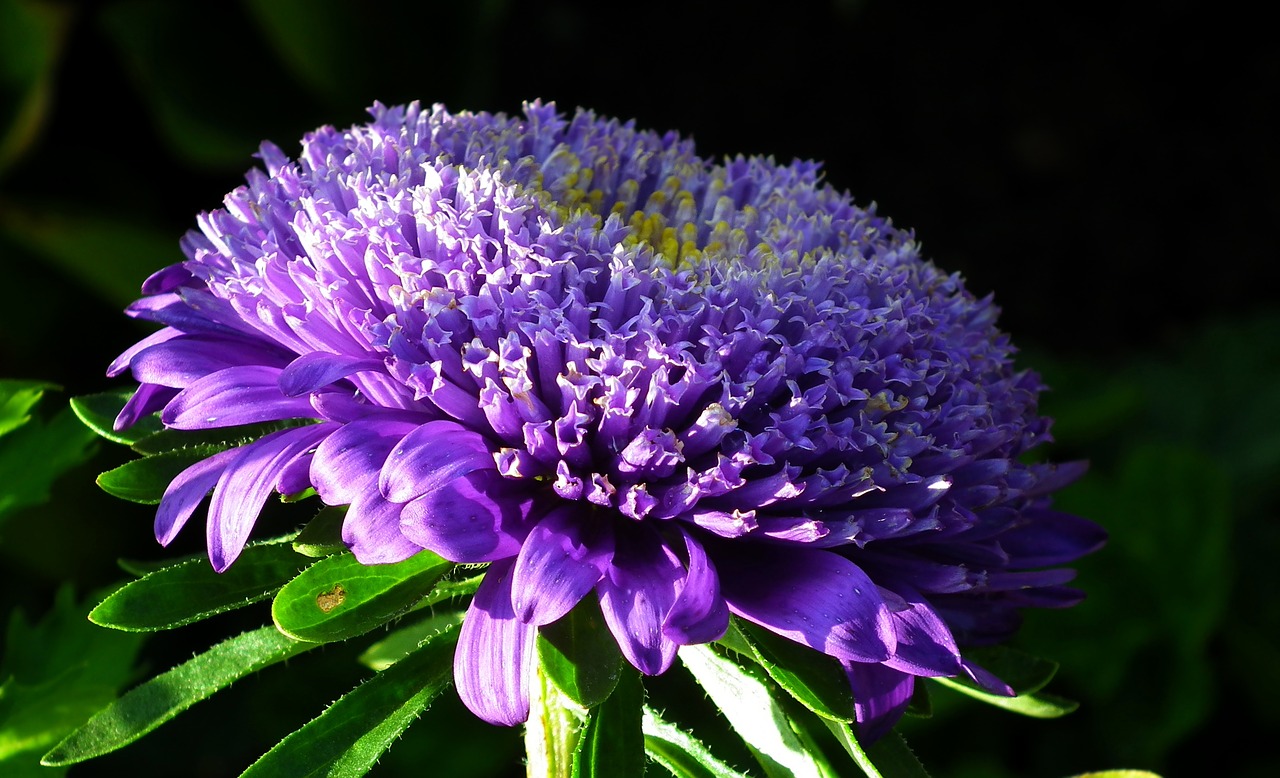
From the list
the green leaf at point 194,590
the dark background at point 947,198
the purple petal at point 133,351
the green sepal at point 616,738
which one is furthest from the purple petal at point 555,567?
the dark background at point 947,198

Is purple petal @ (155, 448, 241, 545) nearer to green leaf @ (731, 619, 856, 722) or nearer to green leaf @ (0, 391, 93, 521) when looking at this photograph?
green leaf @ (0, 391, 93, 521)

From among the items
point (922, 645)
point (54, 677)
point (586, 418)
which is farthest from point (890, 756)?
point (54, 677)

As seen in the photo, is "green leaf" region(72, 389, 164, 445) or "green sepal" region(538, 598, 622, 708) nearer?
"green sepal" region(538, 598, 622, 708)

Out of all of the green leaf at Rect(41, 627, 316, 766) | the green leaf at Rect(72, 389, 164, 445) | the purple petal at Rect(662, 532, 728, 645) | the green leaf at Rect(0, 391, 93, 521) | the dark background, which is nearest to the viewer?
the purple petal at Rect(662, 532, 728, 645)

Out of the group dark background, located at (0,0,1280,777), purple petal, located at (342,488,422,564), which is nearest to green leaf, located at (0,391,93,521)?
purple petal, located at (342,488,422,564)

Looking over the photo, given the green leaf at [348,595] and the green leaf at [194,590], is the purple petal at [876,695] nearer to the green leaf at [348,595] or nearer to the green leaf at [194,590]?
the green leaf at [348,595]

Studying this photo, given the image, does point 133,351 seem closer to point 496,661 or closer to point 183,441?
point 183,441
